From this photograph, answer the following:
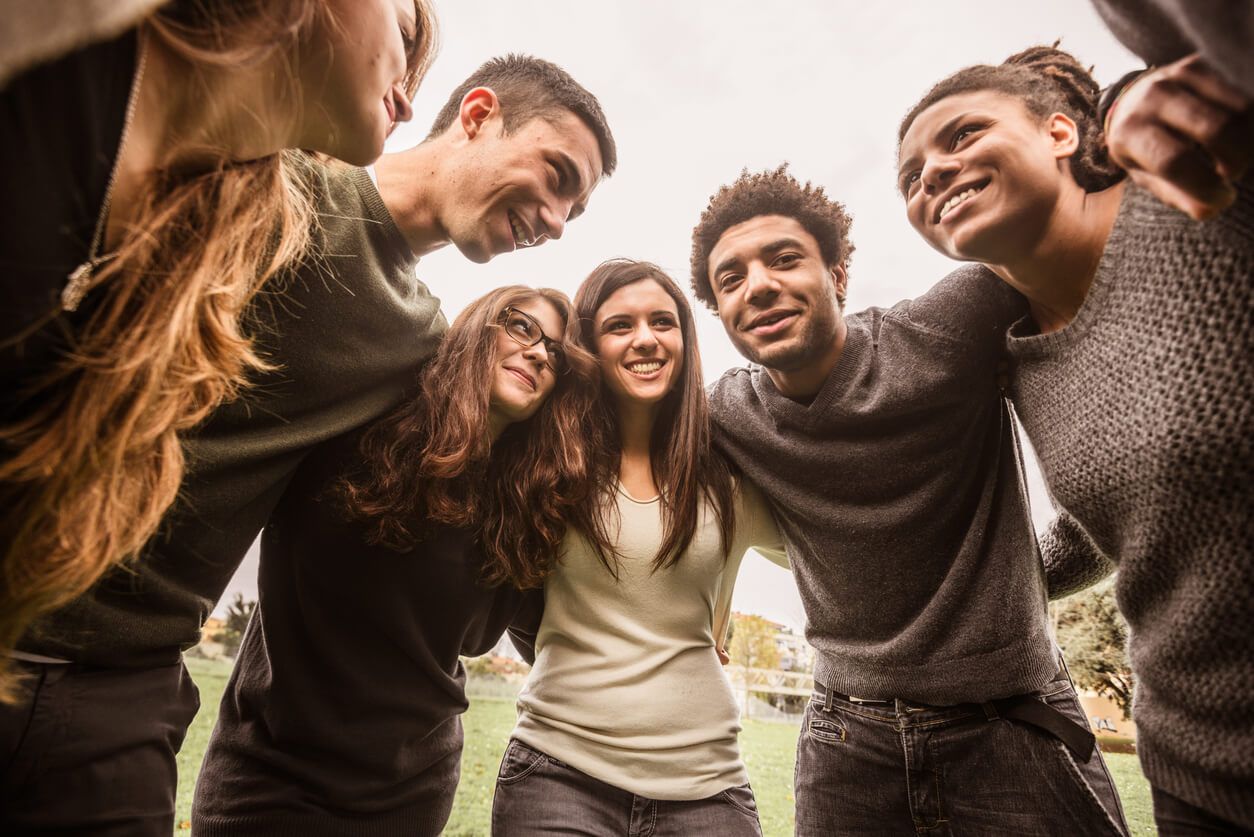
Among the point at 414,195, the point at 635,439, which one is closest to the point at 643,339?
the point at 635,439

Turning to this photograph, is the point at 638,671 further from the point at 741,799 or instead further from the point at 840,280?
the point at 840,280

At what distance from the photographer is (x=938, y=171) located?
5.90 ft

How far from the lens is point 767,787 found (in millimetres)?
7078

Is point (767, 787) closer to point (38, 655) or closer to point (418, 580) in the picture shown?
point (418, 580)

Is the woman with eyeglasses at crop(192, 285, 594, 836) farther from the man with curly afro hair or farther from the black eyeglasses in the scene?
the man with curly afro hair

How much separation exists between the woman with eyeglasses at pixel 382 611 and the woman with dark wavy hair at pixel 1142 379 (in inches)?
56.2

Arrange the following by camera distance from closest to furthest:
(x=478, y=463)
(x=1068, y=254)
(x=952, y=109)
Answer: (x=1068, y=254) < (x=952, y=109) < (x=478, y=463)

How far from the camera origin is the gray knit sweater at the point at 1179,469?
1243 millimetres

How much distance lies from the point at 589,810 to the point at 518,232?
1.86 m

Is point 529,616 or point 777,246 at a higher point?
point 777,246

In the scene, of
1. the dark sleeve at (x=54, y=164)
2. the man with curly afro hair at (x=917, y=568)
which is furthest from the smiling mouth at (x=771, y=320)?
the dark sleeve at (x=54, y=164)

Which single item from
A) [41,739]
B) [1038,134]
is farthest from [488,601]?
[1038,134]

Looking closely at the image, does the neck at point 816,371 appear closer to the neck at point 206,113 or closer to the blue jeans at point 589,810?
the blue jeans at point 589,810

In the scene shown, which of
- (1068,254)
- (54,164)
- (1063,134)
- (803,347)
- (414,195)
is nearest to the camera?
(54,164)
